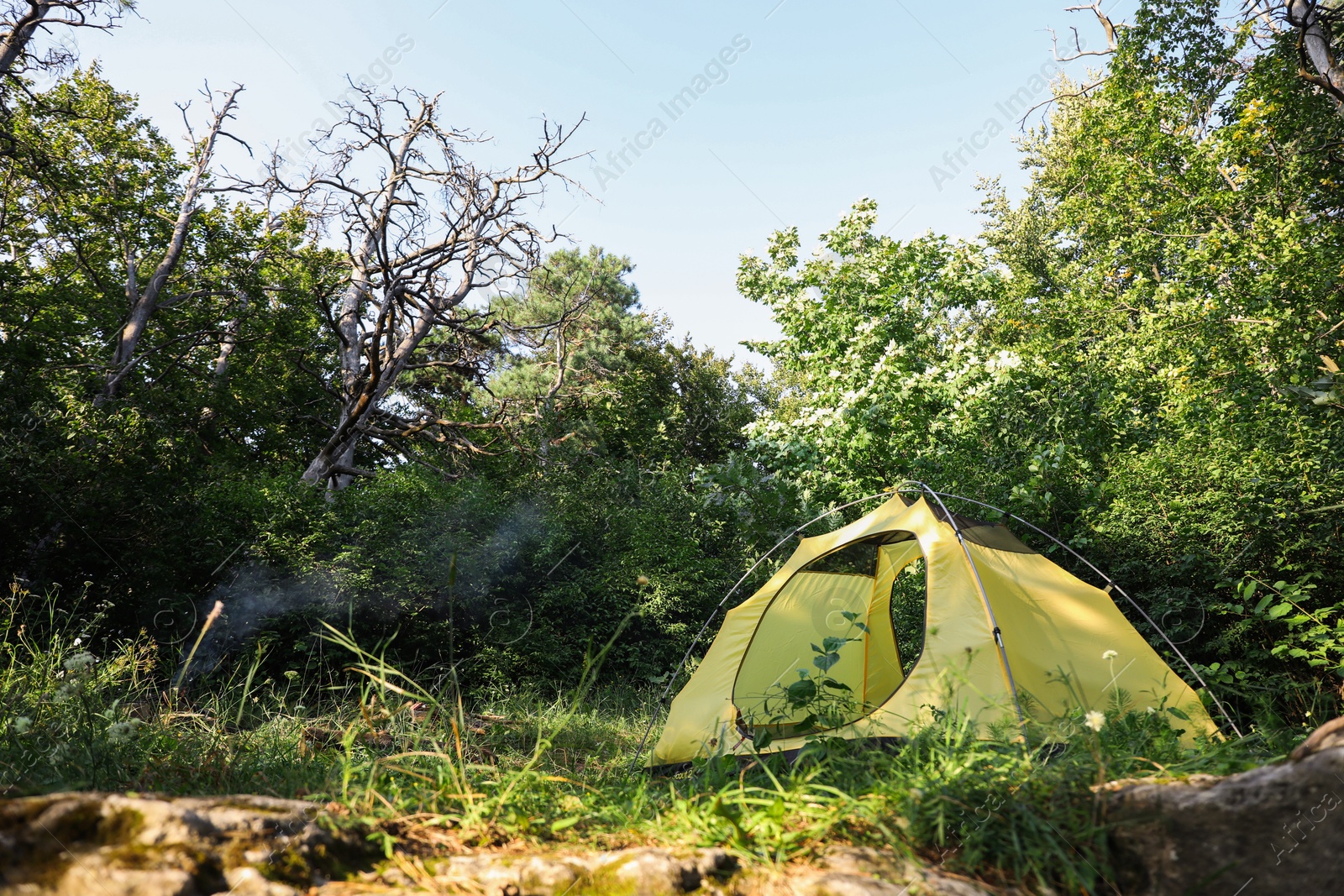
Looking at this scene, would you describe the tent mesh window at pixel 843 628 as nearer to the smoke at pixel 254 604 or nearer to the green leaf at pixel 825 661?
the green leaf at pixel 825 661

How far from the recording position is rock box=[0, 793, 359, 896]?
139cm

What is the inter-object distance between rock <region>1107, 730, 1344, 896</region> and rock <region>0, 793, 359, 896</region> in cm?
189

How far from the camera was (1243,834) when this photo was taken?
169 cm

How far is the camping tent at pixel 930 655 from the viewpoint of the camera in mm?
3756

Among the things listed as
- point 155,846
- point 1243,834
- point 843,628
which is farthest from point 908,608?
point 155,846

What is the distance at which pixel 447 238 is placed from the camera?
9945 millimetres

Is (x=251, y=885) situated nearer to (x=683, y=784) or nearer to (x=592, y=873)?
(x=592, y=873)

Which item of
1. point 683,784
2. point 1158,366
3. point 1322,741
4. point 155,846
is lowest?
point 683,784

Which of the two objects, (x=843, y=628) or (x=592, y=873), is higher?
(x=843, y=628)

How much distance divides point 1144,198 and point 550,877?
43.1 feet

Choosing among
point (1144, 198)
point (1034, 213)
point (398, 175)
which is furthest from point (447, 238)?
point (1034, 213)

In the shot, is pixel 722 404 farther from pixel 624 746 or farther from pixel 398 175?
pixel 624 746

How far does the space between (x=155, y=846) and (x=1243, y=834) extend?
2.42 meters

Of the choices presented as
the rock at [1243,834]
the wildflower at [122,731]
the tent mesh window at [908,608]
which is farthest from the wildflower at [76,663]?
the tent mesh window at [908,608]
